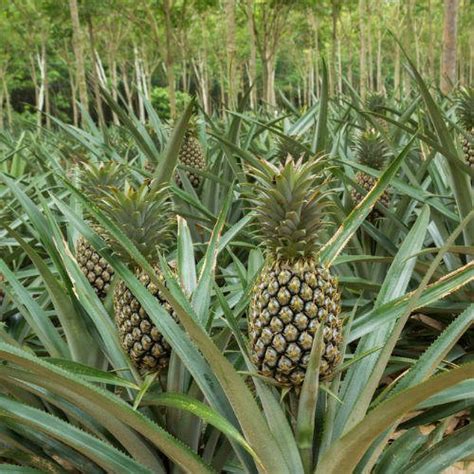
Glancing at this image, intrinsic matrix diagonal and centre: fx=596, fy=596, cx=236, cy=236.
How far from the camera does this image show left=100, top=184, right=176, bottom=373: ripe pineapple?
4.66ft

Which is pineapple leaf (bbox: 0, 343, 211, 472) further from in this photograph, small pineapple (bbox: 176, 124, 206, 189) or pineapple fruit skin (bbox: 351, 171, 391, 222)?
small pineapple (bbox: 176, 124, 206, 189)

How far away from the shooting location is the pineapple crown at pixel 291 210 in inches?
49.7

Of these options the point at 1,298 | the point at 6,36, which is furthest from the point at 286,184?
the point at 6,36

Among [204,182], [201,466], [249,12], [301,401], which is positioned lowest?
[201,466]

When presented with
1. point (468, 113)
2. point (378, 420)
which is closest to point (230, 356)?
point (378, 420)

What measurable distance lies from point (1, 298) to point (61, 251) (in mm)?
878

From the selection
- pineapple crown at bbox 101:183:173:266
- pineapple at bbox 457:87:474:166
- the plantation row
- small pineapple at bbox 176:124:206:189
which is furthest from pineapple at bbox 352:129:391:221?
pineapple crown at bbox 101:183:173:266

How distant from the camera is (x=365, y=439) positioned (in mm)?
1041

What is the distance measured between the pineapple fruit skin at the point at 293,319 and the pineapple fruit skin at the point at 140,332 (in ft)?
0.89

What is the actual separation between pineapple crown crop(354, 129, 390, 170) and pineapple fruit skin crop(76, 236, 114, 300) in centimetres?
140

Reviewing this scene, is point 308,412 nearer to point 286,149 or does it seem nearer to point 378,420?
point 378,420

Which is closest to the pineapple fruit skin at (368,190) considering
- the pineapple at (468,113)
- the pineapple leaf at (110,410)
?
the pineapple at (468,113)

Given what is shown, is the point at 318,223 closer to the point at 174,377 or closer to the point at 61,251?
the point at 174,377

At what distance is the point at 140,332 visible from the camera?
1419 mm
